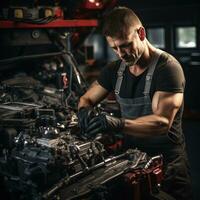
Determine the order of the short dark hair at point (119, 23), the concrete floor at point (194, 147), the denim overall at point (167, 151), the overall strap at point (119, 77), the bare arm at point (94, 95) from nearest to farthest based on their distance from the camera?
the short dark hair at point (119, 23) → the denim overall at point (167, 151) → the overall strap at point (119, 77) → the bare arm at point (94, 95) → the concrete floor at point (194, 147)

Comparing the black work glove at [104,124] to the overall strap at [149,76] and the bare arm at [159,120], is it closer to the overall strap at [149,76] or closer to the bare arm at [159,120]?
the bare arm at [159,120]

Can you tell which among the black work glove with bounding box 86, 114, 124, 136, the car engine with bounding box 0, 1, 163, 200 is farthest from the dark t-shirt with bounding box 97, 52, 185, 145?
the black work glove with bounding box 86, 114, 124, 136

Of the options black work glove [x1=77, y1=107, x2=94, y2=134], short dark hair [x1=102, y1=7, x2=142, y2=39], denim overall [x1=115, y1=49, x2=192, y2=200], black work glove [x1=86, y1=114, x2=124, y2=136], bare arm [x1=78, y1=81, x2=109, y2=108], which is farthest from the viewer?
bare arm [x1=78, y1=81, x2=109, y2=108]

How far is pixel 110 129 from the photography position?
2199mm

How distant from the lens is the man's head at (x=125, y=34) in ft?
7.94

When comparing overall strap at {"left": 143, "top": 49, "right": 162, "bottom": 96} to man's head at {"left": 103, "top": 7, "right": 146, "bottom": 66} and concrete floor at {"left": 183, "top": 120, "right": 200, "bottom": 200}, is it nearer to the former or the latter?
man's head at {"left": 103, "top": 7, "right": 146, "bottom": 66}

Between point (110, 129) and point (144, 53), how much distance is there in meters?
0.61

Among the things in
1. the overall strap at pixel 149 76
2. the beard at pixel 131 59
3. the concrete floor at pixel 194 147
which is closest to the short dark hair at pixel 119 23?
the beard at pixel 131 59

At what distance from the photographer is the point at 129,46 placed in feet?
8.05

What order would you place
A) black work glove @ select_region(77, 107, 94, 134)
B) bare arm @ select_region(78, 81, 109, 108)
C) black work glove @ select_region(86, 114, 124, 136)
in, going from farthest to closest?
bare arm @ select_region(78, 81, 109, 108) → black work glove @ select_region(77, 107, 94, 134) → black work glove @ select_region(86, 114, 124, 136)

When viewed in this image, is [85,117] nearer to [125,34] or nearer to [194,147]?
[125,34]

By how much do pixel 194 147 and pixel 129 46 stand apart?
2.91m

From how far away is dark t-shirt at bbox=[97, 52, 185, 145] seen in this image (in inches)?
94.3

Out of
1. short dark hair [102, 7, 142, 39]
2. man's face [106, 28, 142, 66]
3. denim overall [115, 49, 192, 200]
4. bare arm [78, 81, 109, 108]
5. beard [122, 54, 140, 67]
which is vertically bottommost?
denim overall [115, 49, 192, 200]
